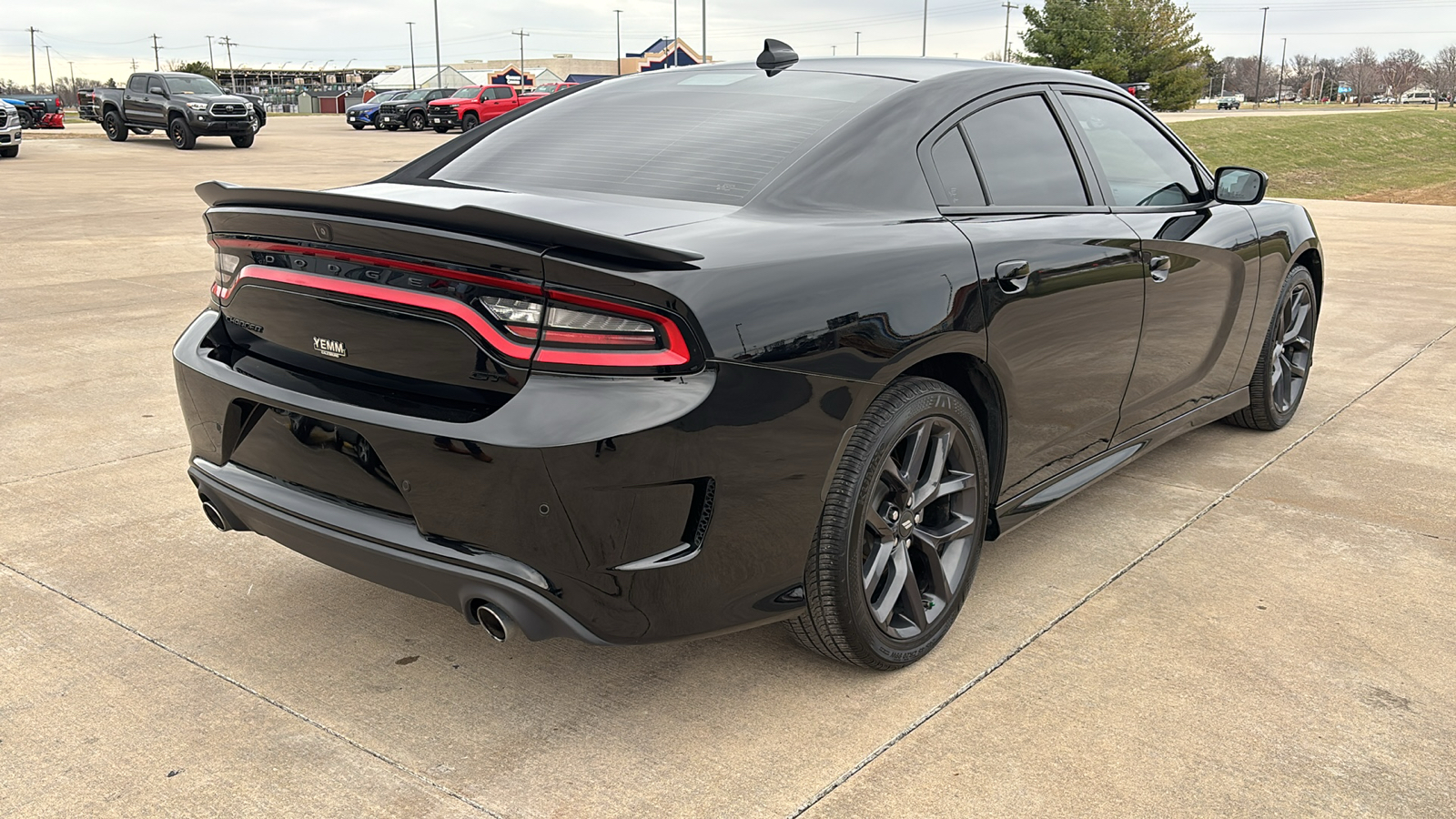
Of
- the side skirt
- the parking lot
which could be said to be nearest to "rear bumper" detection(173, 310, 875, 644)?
the parking lot

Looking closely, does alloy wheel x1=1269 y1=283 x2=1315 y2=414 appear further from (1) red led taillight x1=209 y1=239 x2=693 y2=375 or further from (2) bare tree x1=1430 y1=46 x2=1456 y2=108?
(2) bare tree x1=1430 y1=46 x2=1456 y2=108

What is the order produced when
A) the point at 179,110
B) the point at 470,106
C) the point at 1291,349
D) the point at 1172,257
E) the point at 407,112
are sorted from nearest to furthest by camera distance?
the point at 1172,257 < the point at 1291,349 < the point at 179,110 < the point at 470,106 < the point at 407,112

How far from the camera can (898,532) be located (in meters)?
2.89

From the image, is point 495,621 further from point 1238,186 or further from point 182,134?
point 182,134

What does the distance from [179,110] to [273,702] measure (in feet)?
95.7

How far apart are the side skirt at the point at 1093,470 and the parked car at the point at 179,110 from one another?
2801 centimetres

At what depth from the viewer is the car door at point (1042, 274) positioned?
10.2 ft

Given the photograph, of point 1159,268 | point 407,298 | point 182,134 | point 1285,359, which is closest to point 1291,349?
point 1285,359

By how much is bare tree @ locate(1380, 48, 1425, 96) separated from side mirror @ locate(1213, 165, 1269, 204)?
454 feet

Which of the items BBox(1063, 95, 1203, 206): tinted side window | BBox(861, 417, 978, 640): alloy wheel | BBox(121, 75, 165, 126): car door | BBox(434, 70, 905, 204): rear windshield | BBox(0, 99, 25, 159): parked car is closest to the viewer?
BBox(861, 417, 978, 640): alloy wheel

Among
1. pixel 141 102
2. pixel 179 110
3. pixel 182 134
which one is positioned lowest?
pixel 182 134

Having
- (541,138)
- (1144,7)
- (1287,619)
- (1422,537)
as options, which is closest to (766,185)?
(541,138)

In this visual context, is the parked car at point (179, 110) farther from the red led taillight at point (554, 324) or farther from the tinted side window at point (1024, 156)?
the red led taillight at point (554, 324)

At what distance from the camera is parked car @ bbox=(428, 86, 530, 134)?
1580 inches
